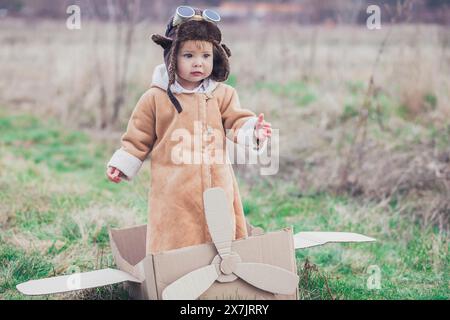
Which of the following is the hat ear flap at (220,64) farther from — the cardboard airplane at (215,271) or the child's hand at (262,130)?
the cardboard airplane at (215,271)

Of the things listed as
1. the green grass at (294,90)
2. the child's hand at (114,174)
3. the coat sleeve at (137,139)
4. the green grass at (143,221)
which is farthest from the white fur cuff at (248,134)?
the green grass at (294,90)

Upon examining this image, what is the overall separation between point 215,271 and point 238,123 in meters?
0.61

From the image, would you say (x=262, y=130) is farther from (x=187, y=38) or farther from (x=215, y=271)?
(x=215, y=271)

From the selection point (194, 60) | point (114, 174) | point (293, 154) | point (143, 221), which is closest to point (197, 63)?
point (194, 60)

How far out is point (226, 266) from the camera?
8.10 ft

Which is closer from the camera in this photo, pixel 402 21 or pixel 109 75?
pixel 402 21

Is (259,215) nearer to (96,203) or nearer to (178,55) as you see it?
(96,203)

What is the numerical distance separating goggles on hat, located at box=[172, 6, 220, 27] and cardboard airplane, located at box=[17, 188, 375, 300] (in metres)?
0.66

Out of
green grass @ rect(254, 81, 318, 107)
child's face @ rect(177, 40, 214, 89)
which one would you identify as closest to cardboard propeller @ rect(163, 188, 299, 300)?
child's face @ rect(177, 40, 214, 89)

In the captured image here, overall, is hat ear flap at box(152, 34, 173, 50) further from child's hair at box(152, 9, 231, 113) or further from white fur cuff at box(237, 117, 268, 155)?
white fur cuff at box(237, 117, 268, 155)

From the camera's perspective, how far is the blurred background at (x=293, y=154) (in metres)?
3.36

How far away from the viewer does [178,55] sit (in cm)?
265

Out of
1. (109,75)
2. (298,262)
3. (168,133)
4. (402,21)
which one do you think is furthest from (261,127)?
(109,75)
